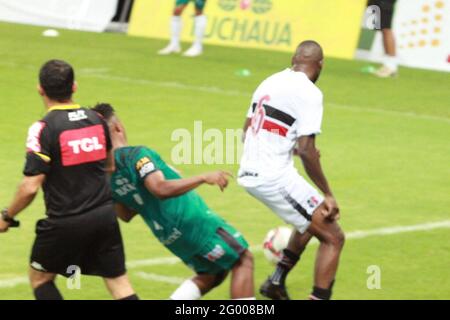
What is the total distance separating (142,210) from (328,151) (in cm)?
747

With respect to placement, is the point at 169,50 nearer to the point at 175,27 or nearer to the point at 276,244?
A: the point at 175,27

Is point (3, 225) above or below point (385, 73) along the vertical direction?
below

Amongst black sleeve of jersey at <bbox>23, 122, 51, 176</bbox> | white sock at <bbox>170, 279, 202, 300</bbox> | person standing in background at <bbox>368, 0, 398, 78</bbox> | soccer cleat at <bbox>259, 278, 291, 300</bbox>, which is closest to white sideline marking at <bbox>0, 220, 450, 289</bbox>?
soccer cleat at <bbox>259, 278, 291, 300</bbox>

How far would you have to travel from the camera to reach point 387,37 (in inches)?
877

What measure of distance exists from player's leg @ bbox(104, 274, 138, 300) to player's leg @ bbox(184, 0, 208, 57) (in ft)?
53.1

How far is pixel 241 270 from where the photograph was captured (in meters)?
8.65

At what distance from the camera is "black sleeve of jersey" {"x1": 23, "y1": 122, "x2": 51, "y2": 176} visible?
7.84 m

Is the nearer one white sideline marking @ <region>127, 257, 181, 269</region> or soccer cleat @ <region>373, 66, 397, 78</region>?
white sideline marking @ <region>127, 257, 181, 269</region>

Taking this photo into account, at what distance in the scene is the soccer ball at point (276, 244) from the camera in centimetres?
1021

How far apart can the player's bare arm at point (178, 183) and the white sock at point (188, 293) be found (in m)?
0.91

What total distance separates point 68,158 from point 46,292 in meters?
0.97

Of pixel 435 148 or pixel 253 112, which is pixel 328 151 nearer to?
pixel 435 148

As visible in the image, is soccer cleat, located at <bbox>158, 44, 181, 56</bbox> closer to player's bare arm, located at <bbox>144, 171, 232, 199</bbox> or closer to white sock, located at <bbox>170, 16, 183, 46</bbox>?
white sock, located at <bbox>170, 16, 183, 46</bbox>

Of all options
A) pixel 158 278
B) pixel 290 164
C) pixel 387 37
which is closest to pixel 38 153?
pixel 290 164
